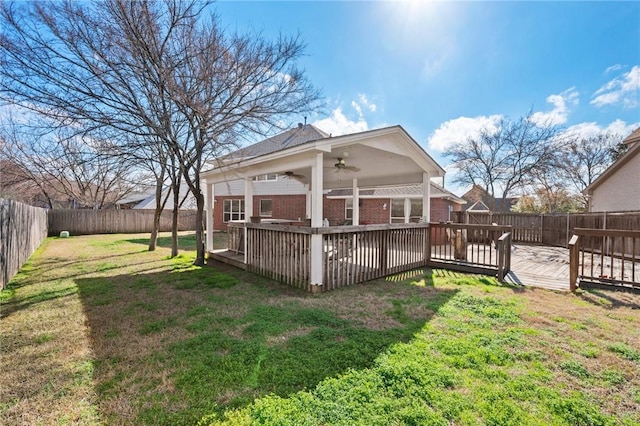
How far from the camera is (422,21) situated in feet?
28.0

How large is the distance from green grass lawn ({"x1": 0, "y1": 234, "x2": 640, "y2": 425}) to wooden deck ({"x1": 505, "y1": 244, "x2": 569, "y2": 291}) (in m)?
0.91

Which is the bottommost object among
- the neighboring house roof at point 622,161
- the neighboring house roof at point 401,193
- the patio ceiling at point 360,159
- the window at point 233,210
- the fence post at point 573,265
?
the fence post at point 573,265

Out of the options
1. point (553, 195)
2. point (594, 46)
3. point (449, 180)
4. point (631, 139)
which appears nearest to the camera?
point (594, 46)

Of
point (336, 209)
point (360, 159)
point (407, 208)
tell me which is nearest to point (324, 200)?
point (336, 209)

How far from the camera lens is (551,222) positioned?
1429 centimetres

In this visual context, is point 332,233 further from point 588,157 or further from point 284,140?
point 588,157

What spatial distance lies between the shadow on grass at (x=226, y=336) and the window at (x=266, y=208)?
1258 centimetres

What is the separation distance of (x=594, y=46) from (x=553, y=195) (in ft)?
73.2

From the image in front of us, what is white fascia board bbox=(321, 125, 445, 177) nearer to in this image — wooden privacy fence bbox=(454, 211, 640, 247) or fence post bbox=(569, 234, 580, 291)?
fence post bbox=(569, 234, 580, 291)

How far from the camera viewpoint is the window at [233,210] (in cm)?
2017

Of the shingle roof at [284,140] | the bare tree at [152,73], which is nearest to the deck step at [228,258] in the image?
the bare tree at [152,73]

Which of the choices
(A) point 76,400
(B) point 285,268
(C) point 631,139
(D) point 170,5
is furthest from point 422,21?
(C) point 631,139

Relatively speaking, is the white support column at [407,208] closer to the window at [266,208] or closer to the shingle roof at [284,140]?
the shingle roof at [284,140]

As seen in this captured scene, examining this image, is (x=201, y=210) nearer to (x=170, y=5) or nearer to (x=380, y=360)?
(x=170, y=5)
